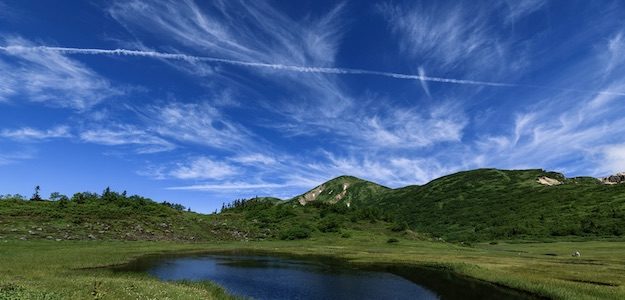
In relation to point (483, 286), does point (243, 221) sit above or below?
above

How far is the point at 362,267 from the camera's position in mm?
76625

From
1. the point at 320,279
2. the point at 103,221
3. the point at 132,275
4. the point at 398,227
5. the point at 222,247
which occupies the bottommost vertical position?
the point at 320,279

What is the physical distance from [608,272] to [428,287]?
2882cm

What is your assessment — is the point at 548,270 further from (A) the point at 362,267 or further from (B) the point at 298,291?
(B) the point at 298,291

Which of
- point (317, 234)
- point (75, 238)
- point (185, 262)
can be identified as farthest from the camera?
point (317, 234)

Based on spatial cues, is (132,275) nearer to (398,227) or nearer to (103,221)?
(103,221)

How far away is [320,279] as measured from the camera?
5978 centimetres

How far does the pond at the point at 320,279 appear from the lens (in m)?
49.3

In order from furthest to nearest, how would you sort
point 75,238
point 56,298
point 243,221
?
point 243,221 < point 75,238 < point 56,298

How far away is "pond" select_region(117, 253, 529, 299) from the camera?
162 ft

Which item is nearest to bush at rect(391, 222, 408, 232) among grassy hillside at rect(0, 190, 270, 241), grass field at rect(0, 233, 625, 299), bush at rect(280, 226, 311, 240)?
bush at rect(280, 226, 311, 240)

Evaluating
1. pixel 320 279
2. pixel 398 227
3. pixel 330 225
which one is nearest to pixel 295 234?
pixel 330 225

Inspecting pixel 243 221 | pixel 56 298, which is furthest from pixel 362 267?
pixel 243 221

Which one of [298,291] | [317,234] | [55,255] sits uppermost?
[317,234]
